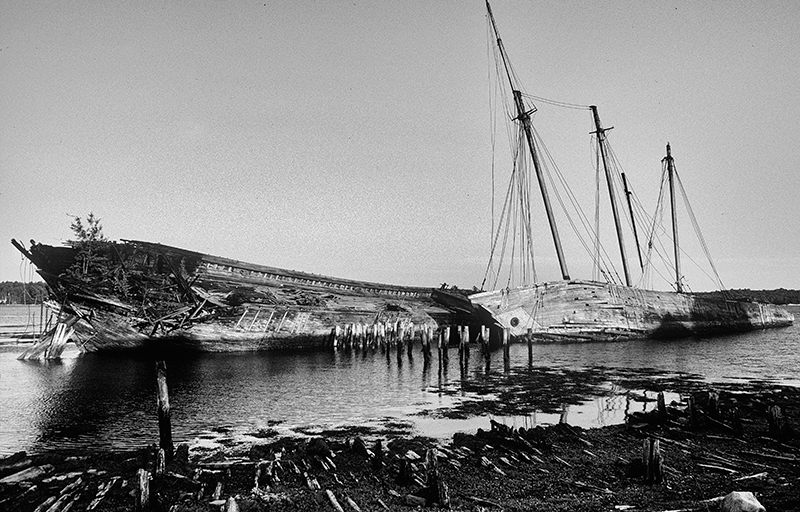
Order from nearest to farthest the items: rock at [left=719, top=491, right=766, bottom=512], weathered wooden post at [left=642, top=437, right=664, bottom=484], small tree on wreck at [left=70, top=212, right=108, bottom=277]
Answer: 1. rock at [left=719, top=491, right=766, bottom=512]
2. weathered wooden post at [left=642, top=437, right=664, bottom=484]
3. small tree on wreck at [left=70, top=212, right=108, bottom=277]

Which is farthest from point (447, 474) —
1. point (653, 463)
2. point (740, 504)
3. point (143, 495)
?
point (143, 495)

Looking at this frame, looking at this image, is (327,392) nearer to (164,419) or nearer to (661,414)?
(164,419)

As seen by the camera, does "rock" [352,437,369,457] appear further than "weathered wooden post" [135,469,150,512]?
Yes

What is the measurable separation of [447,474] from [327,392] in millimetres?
10661

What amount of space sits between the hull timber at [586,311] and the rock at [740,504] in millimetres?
27093

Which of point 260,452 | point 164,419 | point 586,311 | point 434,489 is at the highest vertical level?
point 586,311

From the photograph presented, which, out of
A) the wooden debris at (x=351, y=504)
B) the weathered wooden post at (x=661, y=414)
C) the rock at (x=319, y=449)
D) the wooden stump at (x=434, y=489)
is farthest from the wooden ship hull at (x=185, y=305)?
the wooden debris at (x=351, y=504)

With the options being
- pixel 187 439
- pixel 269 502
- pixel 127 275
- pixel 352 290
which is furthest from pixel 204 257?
pixel 269 502

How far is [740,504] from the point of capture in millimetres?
6105

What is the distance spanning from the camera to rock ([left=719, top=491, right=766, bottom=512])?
600cm

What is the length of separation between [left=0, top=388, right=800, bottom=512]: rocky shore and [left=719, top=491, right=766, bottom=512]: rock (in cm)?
16

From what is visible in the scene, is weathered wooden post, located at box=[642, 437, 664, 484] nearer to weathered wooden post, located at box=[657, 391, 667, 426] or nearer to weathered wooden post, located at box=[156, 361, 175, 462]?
weathered wooden post, located at box=[657, 391, 667, 426]

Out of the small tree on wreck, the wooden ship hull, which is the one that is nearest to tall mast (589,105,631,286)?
the wooden ship hull

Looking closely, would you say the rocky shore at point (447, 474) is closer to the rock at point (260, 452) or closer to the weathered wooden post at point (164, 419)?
the rock at point (260, 452)
